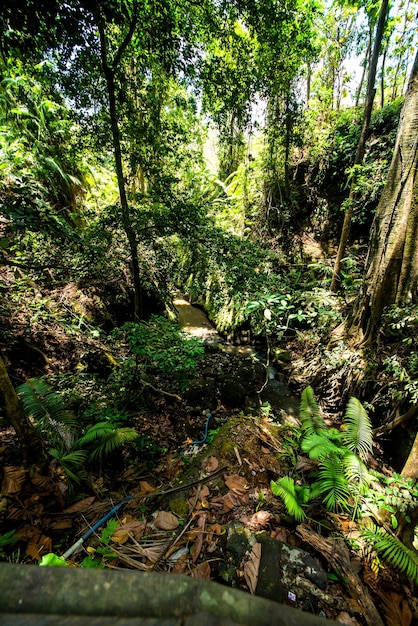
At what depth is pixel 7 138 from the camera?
15.7 ft

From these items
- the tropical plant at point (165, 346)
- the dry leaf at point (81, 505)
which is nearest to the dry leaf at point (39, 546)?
the dry leaf at point (81, 505)

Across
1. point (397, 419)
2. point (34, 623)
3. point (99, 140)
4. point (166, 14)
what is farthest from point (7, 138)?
point (397, 419)

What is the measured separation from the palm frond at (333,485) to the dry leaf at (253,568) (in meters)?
0.76

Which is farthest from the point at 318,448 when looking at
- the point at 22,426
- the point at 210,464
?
the point at 22,426

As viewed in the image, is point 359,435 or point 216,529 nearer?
point 216,529

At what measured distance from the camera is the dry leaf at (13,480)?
Result: 2.18 m

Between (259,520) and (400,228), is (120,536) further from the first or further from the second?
(400,228)

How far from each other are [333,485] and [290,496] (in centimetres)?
45

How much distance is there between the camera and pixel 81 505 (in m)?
2.36

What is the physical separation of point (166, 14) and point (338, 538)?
584 centimetres

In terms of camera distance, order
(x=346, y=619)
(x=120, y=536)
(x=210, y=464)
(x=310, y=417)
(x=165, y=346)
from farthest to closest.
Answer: (x=165, y=346), (x=310, y=417), (x=210, y=464), (x=120, y=536), (x=346, y=619)

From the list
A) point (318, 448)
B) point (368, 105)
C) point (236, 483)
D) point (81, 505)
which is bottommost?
point (81, 505)

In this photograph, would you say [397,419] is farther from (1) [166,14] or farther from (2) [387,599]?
(1) [166,14]

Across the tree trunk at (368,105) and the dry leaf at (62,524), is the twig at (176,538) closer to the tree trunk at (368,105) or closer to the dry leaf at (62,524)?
the dry leaf at (62,524)
